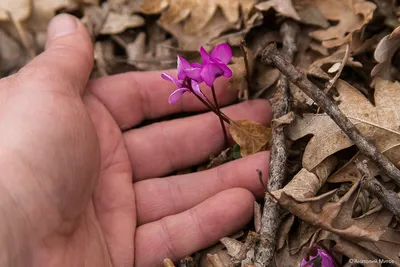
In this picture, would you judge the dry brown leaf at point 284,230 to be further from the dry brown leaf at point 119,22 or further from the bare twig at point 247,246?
the dry brown leaf at point 119,22

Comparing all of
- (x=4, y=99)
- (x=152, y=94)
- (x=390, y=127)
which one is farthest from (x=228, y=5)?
(x=4, y=99)

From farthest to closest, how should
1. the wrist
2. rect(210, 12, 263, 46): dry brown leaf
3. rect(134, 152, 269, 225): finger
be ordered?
rect(210, 12, 263, 46): dry brown leaf
rect(134, 152, 269, 225): finger
the wrist

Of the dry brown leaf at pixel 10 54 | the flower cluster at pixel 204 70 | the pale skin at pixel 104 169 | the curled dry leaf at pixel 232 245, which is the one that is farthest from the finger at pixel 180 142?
the dry brown leaf at pixel 10 54

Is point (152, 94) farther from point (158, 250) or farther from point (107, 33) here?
point (158, 250)

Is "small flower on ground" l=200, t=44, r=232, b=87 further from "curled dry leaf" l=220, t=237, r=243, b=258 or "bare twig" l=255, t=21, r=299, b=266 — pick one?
"curled dry leaf" l=220, t=237, r=243, b=258

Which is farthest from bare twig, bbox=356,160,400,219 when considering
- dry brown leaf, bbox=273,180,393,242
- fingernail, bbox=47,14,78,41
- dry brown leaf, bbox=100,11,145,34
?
dry brown leaf, bbox=100,11,145,34

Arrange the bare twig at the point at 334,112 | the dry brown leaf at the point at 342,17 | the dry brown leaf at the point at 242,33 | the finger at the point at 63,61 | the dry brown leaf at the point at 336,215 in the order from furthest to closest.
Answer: the dry brown leaf at the point at 242,33, the dry brown leaf at the point at 342,17, the finger at the point at 63,61, the bare twig at the point at 334,112, the dry brown leaf at the point at 336,215
